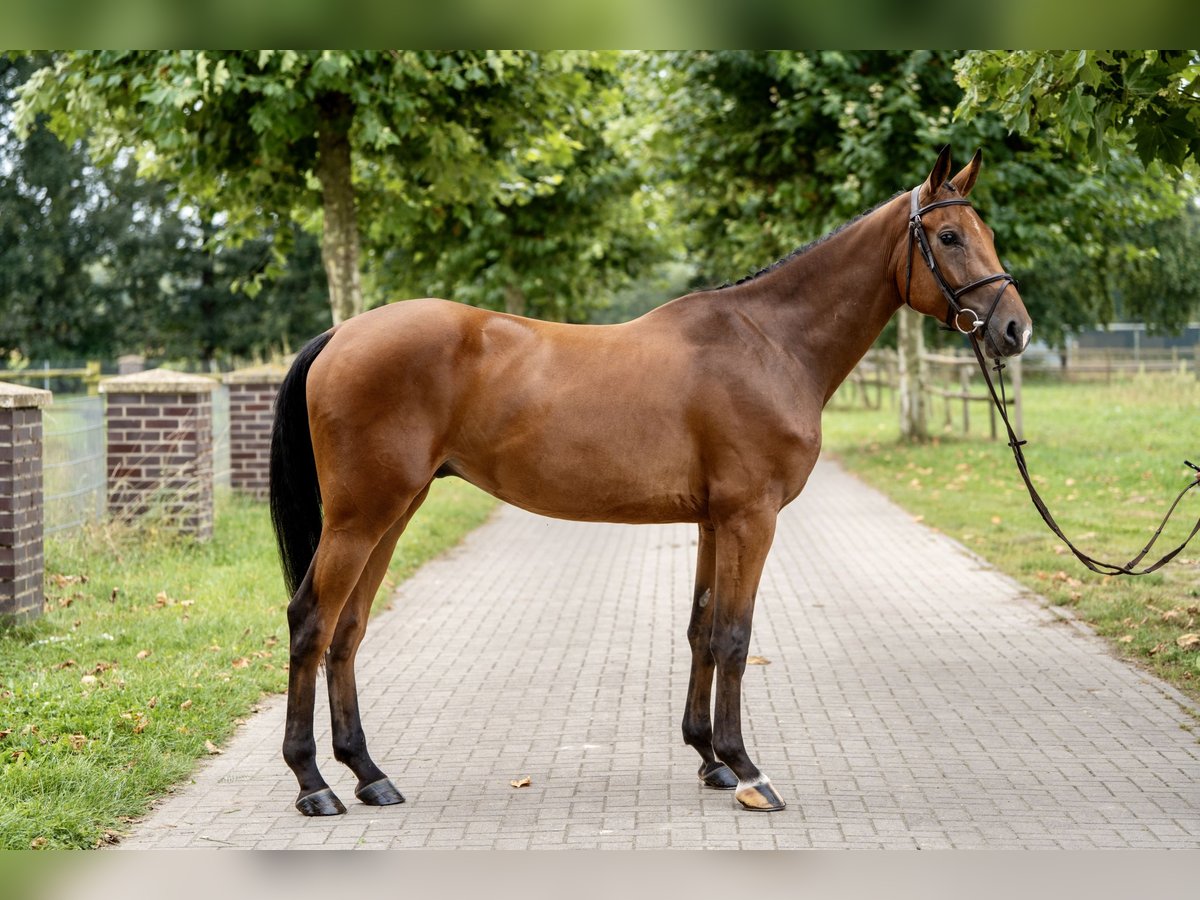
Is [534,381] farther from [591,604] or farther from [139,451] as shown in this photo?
[139,451]

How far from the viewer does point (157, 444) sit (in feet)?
35.6

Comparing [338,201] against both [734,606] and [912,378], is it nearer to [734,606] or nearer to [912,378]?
[734,606]

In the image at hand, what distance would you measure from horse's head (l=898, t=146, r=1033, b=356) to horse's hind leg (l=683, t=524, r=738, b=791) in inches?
53.7

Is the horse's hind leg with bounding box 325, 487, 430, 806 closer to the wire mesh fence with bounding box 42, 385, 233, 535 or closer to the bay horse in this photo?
the bay horse

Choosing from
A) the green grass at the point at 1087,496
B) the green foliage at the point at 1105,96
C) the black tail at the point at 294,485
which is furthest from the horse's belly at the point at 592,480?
the green grass at the point at 1087,496

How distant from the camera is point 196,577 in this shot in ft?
30.6

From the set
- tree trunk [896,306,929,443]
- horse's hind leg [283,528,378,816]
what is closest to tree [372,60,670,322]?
tree trunk [896,306,929,443]

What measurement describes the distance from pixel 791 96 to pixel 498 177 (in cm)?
678

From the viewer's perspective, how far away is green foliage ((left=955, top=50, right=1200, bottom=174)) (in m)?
5.65

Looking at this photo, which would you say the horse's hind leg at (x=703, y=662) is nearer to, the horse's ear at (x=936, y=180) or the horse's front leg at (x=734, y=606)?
the horse's front leg at (x=734, y=606)

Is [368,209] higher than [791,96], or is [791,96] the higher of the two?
[791,96]

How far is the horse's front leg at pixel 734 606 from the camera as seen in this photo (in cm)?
498

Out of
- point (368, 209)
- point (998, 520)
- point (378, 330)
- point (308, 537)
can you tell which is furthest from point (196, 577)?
point (998, 520)

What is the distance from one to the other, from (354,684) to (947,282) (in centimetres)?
297
